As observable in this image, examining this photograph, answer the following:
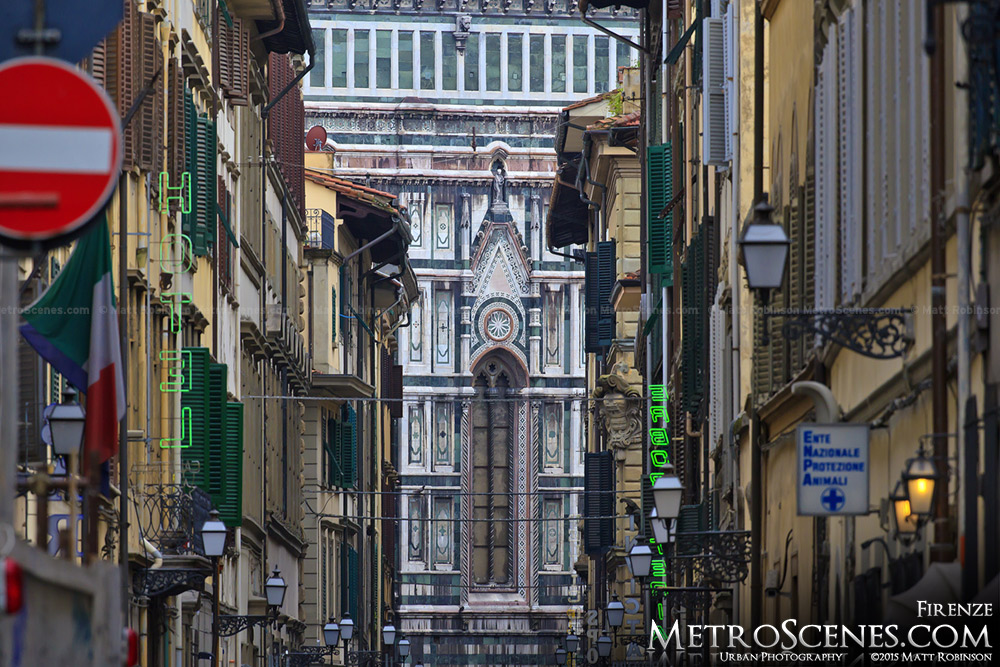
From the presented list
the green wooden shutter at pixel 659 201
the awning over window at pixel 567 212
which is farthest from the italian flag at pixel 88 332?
the awning over window at pixel 567 212

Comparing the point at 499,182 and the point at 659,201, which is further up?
the point at 499,182

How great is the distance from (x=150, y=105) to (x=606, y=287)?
77.5 feet

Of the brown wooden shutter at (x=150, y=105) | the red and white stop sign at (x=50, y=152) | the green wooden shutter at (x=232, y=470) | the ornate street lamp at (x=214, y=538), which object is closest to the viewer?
the red and white stop sign at (x=50, y=152)

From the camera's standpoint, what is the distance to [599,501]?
45.6 m

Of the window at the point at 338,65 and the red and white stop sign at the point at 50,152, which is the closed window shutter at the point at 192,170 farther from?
the window at the point at 338,65

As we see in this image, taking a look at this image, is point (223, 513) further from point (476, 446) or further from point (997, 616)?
point (476, 446)

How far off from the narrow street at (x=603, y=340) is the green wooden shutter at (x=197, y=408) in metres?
0.07

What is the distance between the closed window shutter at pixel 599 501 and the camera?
4544cm

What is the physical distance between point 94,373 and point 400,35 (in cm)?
6709

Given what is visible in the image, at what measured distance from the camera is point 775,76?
65.8 ft

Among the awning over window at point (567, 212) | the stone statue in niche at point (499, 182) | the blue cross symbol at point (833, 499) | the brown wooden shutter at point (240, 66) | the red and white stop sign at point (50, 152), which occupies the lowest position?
the blue cross symbol at point (833, 499)

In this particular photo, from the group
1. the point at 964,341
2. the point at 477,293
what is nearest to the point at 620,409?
the point at 964,341

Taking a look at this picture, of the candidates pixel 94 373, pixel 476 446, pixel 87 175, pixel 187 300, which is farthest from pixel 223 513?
pixel 476 446

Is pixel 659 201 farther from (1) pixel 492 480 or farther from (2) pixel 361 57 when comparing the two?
(2) pixel 361 57
